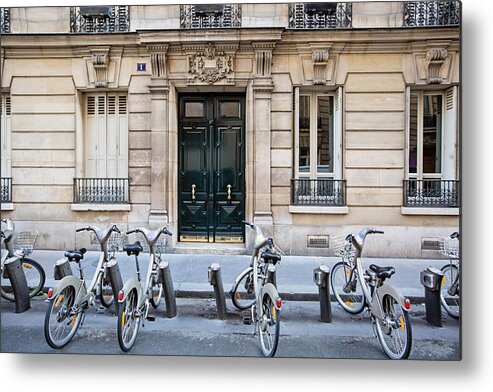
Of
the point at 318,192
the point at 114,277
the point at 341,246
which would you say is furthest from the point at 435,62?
the point at 114,277

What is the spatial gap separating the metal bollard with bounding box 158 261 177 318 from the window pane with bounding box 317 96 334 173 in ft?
6.55

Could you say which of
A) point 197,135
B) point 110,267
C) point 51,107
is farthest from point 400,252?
point 51,107

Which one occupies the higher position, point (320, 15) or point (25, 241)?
point (320, 15)

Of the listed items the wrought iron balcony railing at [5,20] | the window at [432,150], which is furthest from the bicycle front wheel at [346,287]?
the wrought iron balcony railing at [5,20]

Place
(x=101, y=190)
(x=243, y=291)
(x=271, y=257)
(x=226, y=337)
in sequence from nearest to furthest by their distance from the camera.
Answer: (x=226, y=337)
(x=271, y=257)
(x=243, y=291)
(x=101, y=190)

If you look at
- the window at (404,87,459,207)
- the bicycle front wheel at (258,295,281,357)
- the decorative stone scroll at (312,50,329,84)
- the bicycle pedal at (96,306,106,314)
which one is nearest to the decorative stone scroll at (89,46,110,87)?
the decorative stone scroll at (312,50,329,84)

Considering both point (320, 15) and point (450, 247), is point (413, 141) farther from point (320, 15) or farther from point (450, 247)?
point (320, 15)

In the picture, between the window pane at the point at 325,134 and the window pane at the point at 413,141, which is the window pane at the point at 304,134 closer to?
the window pane at the point at 325,134

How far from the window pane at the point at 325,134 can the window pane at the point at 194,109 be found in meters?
1.41

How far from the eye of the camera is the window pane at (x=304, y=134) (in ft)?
10.7

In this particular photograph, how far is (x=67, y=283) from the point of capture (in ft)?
8.82

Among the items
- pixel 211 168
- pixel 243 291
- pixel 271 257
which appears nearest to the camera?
pixel 271 257

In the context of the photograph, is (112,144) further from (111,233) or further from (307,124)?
(307,124)

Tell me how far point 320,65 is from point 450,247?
2.29m
